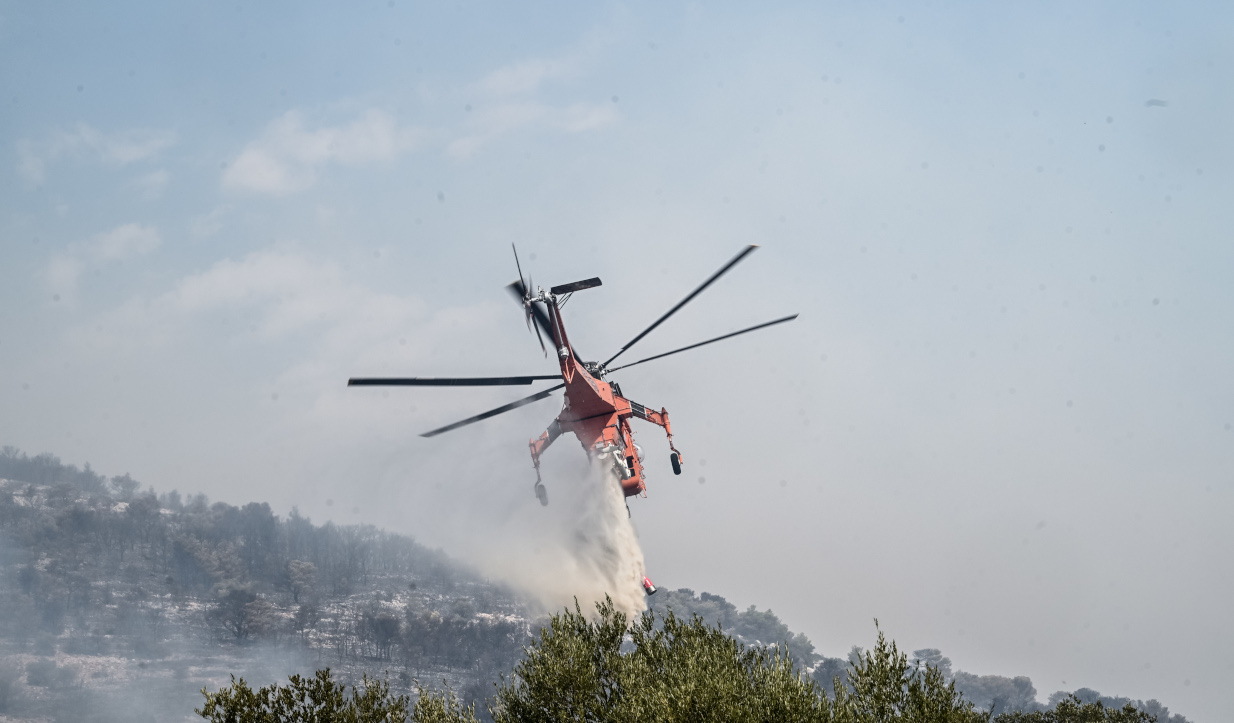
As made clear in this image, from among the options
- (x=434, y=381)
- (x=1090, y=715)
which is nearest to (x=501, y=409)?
(x=434, y=381)

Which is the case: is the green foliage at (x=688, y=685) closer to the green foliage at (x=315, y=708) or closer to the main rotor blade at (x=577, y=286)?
the green foliage at (x=315, y=708)

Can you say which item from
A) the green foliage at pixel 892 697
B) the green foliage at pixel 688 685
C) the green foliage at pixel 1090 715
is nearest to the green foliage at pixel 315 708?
the green foliage at pixel 688 685

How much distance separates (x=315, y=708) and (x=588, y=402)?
1696 cm

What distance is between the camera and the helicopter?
143 feet

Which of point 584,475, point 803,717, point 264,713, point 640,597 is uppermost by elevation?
point 584,475

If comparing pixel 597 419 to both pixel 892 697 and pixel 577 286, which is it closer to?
pixel 577 286

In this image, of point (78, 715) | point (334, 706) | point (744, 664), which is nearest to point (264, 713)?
point (334, 706)

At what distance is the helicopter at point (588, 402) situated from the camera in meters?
43.5

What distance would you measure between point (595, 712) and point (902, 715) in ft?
35.6

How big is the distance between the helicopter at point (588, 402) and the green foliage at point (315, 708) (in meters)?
10.9

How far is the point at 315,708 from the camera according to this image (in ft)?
120

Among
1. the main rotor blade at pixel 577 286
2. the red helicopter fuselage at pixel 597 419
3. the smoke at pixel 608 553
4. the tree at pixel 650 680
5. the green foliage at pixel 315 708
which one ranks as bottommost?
the green foliage at pixel 315 708

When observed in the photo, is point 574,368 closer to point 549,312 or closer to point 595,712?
point 549,312

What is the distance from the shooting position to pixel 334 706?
35531mm
